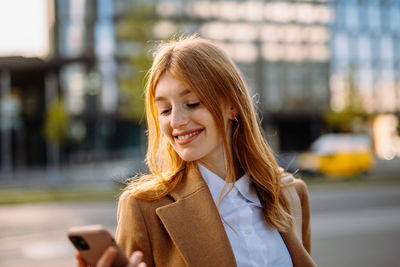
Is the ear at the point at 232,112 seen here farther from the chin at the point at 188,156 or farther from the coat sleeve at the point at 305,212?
the coat sleeve at the point at 305,212

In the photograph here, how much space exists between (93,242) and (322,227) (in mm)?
8714

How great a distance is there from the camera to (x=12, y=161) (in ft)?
130

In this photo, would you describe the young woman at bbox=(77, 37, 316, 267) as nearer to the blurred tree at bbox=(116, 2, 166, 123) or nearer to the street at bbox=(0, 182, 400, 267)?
the street at bbox=(0, 182, 400, 267)

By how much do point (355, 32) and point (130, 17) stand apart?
34.3 m

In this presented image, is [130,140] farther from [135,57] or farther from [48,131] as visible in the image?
[135,57]

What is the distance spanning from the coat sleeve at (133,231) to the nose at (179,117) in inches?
14.1

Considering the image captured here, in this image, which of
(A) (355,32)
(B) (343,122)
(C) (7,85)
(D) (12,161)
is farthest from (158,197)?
(A) (355,32)

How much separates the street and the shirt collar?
5061 mm

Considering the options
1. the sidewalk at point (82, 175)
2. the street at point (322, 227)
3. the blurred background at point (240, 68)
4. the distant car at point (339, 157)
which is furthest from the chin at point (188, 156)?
the sidewalk at point (82, 175)

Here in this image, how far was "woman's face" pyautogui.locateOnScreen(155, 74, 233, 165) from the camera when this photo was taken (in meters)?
1.90

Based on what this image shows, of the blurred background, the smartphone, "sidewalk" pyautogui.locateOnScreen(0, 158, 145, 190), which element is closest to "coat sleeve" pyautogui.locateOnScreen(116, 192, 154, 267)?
the smartphone

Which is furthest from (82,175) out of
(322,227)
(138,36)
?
(322,227)

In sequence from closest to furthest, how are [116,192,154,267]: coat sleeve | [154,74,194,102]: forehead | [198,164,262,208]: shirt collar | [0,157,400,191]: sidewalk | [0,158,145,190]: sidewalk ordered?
[116,192,154,267]: coat sleeve < [154,74,194,102]: forehead < [198,164,262,208]: shirt collar < [0,158,145,190]: sidewalk < [0,157,400,191]: sidewalk

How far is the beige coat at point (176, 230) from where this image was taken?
177 centimetres
